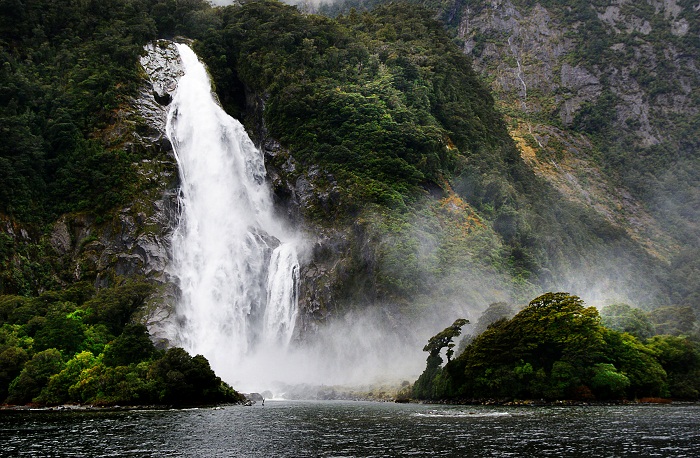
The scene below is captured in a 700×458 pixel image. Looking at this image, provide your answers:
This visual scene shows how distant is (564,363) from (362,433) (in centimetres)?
2594

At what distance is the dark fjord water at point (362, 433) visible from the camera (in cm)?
2738

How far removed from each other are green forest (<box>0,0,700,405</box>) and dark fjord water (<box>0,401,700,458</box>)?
7.86 meters

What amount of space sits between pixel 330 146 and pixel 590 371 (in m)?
53.5

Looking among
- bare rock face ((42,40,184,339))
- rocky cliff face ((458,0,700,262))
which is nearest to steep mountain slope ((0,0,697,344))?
bare rock face ((42,40,184,339))

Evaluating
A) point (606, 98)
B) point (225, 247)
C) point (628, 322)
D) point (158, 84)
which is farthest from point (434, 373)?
point (606, 98)

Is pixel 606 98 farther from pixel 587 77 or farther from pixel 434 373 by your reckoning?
pixel 434 373

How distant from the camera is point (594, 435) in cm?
3061

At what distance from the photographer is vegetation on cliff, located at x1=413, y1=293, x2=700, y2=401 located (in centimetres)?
5303

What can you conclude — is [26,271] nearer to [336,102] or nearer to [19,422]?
[19,422]

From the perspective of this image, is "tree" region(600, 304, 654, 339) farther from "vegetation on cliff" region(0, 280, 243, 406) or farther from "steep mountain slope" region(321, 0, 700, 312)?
"steep mountain slope" region(321, 0, 700, 312)

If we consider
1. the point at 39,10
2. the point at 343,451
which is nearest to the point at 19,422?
the point at 343,451

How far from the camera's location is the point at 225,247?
3386 inches

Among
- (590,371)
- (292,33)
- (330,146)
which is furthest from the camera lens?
(292,33)

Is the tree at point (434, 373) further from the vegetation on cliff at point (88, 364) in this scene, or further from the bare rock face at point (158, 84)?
the bare rock face at point (158, 84)
